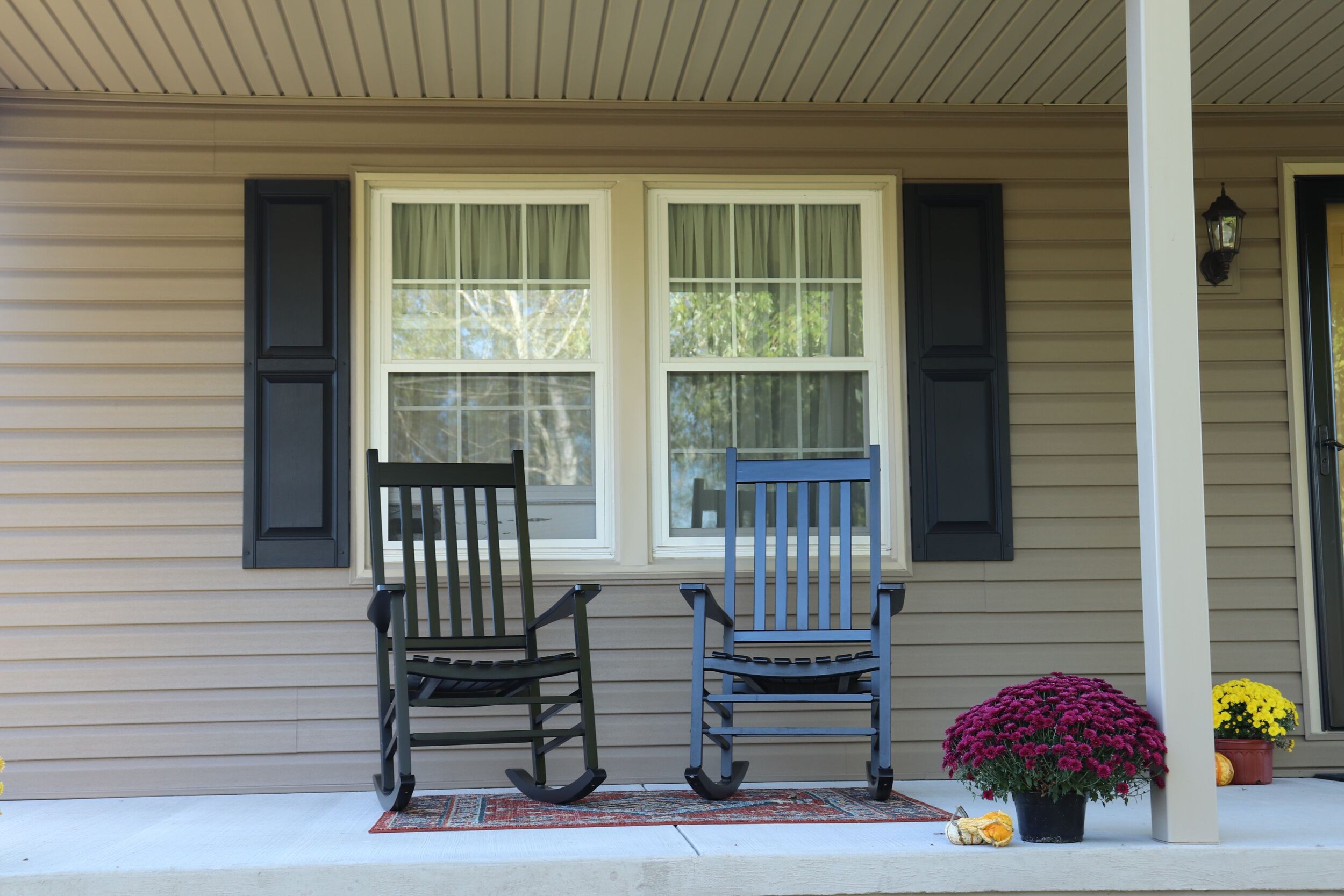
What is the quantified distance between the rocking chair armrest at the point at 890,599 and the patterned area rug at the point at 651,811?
0.52 m

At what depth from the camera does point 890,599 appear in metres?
3.40

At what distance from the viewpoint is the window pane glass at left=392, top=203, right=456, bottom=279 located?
4023 mm

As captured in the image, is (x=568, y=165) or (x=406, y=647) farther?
(x=568, y=165)

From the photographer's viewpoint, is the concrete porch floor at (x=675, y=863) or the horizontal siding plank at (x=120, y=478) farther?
the horizontal siding plank at (x=120, y=478)

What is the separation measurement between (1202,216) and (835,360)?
1365 millimetres

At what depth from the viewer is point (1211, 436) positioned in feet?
13.5

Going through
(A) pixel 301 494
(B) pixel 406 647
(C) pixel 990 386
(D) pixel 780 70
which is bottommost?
(B) pixel 406 647

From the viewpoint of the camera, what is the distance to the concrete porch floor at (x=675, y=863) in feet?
8.25

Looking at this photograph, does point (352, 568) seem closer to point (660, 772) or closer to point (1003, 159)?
point (660, 772)

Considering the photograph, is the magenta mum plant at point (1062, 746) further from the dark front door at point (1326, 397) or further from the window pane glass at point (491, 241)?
the window pane glass at point (491, 241)

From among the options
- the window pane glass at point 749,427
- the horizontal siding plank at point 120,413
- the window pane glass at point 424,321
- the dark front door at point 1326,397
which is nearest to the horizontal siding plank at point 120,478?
the horizontal siding plank at point 120,413

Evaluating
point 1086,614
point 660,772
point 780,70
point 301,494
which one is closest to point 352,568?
point 301,494

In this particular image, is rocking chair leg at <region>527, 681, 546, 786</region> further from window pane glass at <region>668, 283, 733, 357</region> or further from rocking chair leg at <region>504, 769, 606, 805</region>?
window pane glass at <region>668, 283, 733, 357</region>

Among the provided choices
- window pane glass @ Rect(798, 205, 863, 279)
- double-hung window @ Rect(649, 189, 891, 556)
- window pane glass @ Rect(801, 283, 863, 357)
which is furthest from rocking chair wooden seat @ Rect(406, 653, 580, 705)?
window pane glass @ Rect(798, 205, 863, 279)
